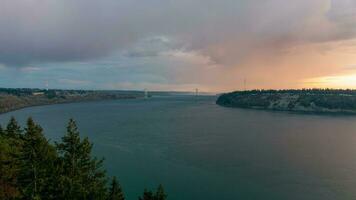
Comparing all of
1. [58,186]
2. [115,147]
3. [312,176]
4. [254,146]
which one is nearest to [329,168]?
[312,176]

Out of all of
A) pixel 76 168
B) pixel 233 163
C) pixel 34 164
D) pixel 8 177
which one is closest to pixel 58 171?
pixel 76 168

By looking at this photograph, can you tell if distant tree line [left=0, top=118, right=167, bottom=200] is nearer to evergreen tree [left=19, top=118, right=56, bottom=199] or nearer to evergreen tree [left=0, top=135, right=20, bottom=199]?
evergreen tree [left=19, top=118, right=56, bottom=199]

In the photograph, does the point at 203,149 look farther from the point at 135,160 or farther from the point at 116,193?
the point at 116,193

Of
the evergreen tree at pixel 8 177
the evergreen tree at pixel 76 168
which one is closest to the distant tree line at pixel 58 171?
the evergreen tree at pixel 76 168

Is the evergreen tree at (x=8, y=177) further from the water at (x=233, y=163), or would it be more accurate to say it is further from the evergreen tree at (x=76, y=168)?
the water at (x=233, y=163)

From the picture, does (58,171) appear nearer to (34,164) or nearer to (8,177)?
(34,164)

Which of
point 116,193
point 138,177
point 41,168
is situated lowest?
point 138,177
